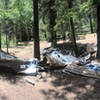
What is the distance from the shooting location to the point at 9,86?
496cm

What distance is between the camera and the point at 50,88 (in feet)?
16.9

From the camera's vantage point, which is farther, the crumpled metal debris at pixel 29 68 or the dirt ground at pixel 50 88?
the crumpled metal debris at pixel 29 68

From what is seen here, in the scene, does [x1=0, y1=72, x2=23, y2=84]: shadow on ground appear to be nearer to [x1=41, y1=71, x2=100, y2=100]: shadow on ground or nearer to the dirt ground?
the dirt ground

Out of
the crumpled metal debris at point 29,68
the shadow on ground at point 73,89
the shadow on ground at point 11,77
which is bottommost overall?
the shadow on ground at point 73,89

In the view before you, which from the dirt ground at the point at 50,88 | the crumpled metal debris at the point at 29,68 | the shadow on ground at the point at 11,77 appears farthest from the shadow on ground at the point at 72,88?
the shadow on ground at the point at 11,77

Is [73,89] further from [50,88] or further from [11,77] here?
[11,77]

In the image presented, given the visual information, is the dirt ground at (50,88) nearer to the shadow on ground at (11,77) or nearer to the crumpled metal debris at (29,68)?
the shadow on ground at (11,77)

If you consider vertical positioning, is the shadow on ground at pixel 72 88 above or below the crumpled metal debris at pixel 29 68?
below

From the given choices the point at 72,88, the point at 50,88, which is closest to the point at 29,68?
the point at 50,88

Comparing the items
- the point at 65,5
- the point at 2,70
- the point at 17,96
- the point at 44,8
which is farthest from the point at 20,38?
the point at 17,96

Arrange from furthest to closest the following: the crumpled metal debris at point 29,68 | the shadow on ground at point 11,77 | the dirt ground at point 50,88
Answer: the crumpled metal debris at point 29,68, the shadow on ground at point 11,77, the dirt ground at point 50,88

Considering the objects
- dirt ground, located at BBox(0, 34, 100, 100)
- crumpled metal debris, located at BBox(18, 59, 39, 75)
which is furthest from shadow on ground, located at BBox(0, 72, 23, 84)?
crumpled metal debris, located at BBox(18, 59, 39, 75)

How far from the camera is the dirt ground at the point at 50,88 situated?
4492mm

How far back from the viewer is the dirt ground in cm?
449
